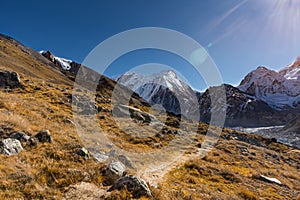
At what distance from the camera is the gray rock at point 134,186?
26.5 ft

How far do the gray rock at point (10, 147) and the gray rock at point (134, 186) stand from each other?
5645mm

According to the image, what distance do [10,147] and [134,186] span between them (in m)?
6.83

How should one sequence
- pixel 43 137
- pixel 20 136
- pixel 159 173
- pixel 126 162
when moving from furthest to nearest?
pixel 159 173
pixel 43 137
pixel 126 162
pixel 20 136

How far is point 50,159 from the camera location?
10.6 m

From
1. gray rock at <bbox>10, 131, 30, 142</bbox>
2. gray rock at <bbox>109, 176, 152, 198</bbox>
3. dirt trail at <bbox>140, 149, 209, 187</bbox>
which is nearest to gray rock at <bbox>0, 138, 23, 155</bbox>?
gray rock at <bbox>10, 131, 30, 142</bbox>

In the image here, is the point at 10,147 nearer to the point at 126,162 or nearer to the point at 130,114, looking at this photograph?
the point at 126,162

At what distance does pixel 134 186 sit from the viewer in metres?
8.23

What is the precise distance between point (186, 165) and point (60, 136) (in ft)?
33.1

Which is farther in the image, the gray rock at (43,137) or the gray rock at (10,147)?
the gray rock at (43,137)

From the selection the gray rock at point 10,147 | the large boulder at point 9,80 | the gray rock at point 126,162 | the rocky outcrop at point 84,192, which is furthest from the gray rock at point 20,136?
the large boulder at point 9,80

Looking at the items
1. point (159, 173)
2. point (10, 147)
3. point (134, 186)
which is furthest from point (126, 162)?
point (10, 147)

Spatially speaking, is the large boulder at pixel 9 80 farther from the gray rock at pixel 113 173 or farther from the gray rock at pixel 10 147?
the gray rock at pixel 113 173

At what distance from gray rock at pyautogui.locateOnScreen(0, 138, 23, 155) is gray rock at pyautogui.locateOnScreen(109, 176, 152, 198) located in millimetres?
5645

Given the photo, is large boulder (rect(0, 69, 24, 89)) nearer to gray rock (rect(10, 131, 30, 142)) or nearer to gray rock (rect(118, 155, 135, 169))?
gray rock (rect(10, 131, 30, 142))
